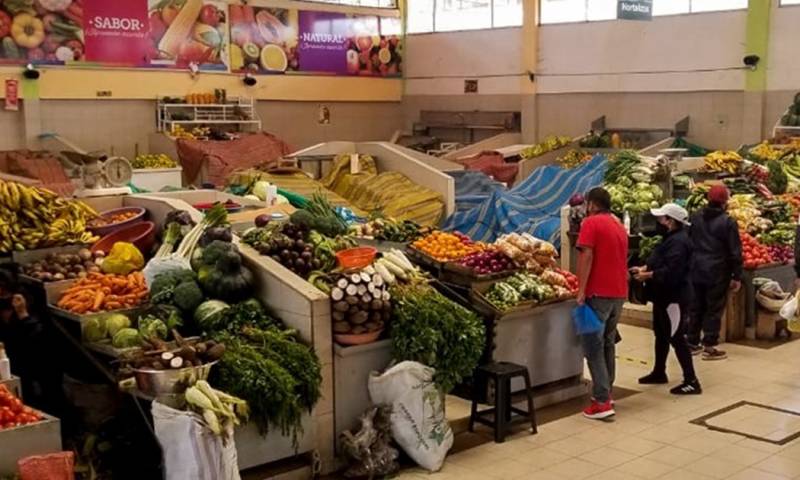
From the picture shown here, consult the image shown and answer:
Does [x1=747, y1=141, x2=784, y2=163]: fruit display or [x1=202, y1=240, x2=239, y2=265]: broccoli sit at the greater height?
[x1=747, y1=141, x2=784, y2=163]: fruit display

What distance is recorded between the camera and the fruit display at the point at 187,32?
661 inches

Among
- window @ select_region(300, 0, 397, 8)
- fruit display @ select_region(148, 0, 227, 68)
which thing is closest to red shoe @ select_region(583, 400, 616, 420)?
fruit display @ select_region(148, 0, 227, 68)

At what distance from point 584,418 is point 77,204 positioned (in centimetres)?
440

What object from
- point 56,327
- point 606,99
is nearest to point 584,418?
point 56,327

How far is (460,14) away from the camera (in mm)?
20328

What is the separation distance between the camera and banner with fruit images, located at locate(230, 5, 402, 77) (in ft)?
60.0

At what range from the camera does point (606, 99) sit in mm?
17734

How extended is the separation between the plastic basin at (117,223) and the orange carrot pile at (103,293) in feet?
3.21

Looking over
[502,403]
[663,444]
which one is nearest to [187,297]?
[502,403]

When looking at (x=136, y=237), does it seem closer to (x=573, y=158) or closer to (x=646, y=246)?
(x=646, y=246)

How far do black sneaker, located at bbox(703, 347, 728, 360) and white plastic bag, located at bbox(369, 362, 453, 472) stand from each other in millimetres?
3716

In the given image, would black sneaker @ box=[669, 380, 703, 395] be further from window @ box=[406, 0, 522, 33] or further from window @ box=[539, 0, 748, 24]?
window @ box=[406, 0, 522, 33]

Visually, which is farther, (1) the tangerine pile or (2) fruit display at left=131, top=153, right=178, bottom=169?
(2) fruit display at left=131, top=153, right=178, bottom=169

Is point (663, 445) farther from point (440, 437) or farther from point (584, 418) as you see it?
point (440, 437)
